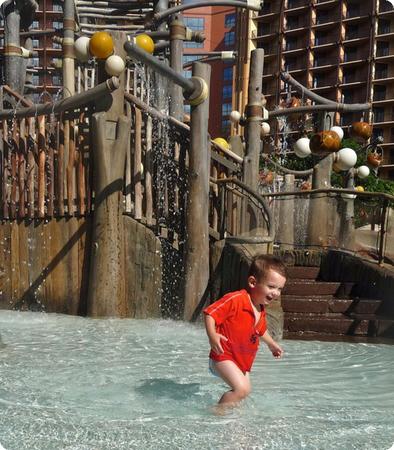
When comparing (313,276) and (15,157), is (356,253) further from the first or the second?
(15,157)

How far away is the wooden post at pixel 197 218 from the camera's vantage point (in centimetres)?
784

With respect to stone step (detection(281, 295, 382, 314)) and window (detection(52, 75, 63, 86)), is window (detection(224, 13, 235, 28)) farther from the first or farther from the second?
stone step (detection(281, 295, 382, 314))

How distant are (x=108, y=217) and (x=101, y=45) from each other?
2.34 m

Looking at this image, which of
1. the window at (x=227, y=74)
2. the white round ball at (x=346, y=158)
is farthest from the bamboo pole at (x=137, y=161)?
the window at (x=227, y=74)

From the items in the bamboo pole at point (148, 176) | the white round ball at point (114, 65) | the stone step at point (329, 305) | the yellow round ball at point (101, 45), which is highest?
the yellow round ball at point (101, 45)

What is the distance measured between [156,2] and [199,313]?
300 inches

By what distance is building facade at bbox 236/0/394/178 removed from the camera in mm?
56875

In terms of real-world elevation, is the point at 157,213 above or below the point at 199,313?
above

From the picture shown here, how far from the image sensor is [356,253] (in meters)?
9.34

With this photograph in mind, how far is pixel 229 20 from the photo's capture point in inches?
2363

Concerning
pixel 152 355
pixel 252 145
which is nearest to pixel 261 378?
pixel 152 355

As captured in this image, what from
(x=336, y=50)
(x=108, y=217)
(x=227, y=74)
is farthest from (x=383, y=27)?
(x=108, y=217)

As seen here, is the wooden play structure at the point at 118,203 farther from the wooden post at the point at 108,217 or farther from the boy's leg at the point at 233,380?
the boy's leg at the point at 233,380

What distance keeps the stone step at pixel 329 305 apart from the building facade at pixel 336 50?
49236mm
